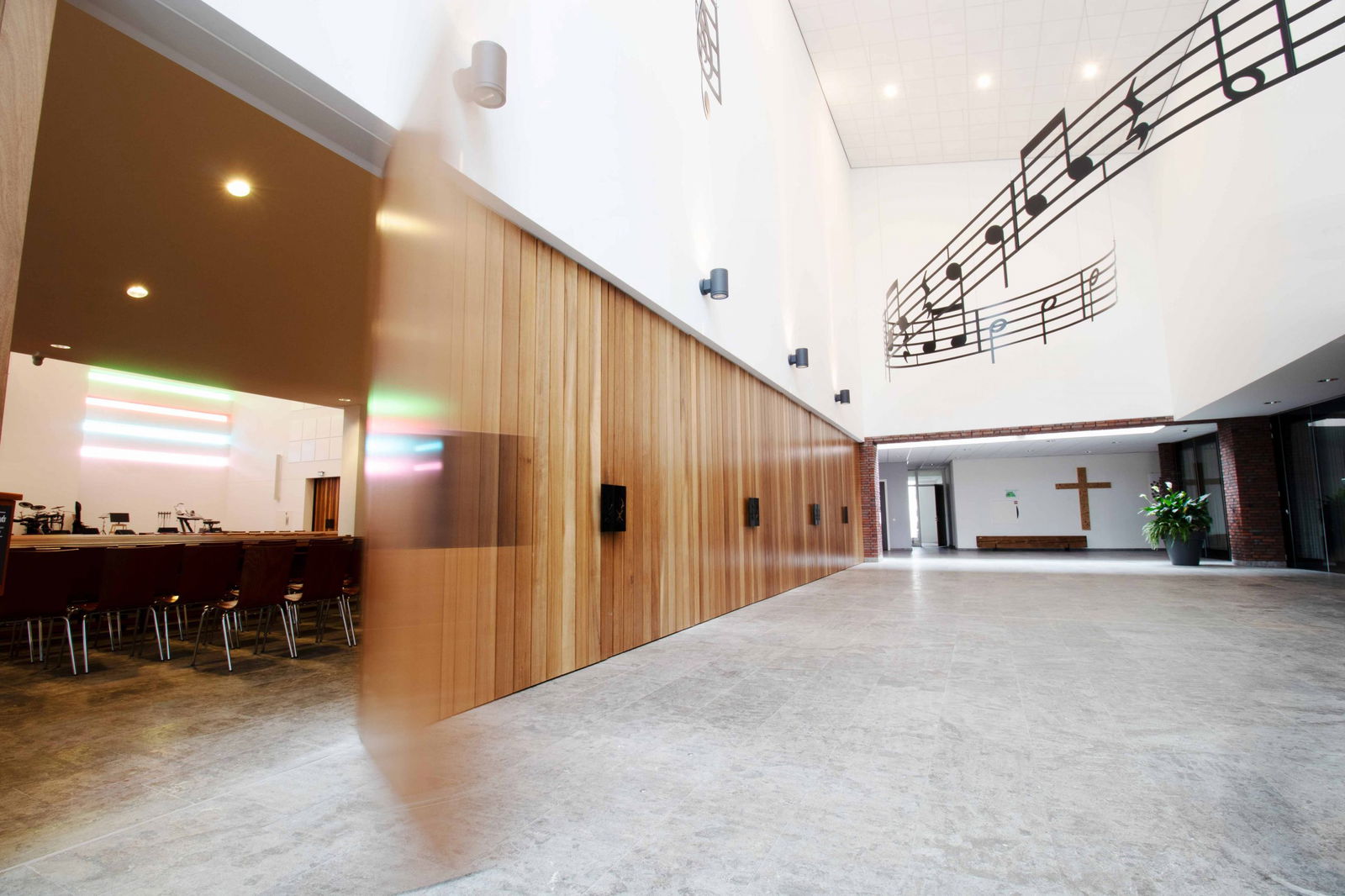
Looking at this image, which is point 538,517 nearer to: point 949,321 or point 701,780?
point 701,780

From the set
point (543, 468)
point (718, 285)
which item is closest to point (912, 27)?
point (718, 285)

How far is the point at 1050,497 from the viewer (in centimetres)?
1739

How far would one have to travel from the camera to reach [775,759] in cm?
219

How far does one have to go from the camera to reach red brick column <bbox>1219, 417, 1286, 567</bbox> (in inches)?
410

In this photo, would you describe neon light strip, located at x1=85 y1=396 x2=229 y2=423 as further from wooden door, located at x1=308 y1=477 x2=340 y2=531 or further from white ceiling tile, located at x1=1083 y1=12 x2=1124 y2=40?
white ceiling tile, located at x1=1083 y1=12 x2=1124 y2=40

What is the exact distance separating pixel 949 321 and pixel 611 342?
380 inches

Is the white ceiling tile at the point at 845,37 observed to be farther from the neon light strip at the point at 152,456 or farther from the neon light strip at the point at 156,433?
the neon light strip at the point at 152,456

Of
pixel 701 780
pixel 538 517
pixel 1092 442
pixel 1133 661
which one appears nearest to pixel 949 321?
pixel 1092 442

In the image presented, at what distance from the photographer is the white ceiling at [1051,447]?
13.1m

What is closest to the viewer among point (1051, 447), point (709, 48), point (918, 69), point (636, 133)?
point (636, 133)

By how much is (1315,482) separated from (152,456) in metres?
20.8

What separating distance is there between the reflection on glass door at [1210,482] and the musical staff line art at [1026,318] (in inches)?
164

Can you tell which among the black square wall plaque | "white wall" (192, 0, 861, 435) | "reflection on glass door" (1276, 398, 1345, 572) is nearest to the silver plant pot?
"reflection on glass door" (1276, 398, 1345, 572)

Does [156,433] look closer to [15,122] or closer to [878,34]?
[15,122]
